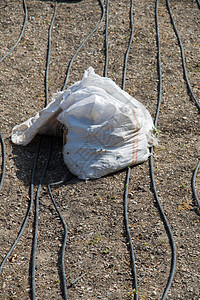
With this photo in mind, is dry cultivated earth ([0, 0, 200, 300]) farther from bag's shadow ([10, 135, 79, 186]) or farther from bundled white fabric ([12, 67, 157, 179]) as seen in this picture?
bundled white fabric ([12, 67, 157, 179])

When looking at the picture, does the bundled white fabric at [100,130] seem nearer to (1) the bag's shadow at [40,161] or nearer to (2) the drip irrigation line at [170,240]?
(1) the bag's shadow at [40,161]

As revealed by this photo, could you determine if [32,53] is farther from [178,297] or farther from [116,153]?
[178,297]

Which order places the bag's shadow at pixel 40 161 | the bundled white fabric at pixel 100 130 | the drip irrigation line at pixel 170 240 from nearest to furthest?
the drip irrigation line at pixel 170 240 → the bundled white fabric at pixel 100 130 → the bag's shadow at pixel 40 161

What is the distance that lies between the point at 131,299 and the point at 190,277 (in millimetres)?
630

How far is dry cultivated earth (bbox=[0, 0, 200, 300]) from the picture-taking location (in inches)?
159

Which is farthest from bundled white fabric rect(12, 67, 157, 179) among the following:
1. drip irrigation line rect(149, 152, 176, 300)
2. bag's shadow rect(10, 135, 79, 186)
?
drip irrigation line rect(149, 152, 176, 300)

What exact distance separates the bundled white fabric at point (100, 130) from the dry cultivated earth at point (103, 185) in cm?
20

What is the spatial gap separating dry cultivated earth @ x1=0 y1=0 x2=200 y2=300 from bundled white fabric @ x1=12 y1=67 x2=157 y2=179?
20 centimetres

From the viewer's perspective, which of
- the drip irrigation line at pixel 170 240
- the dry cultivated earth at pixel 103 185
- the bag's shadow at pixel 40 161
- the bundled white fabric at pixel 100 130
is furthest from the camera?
the bag's shadow at pixel 40 161

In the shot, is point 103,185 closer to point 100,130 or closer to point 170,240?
point 100,130

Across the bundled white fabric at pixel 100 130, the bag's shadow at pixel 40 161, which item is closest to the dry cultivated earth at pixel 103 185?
the bag's shadow at pixel 40 161

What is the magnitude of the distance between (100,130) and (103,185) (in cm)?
67

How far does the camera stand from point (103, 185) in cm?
502

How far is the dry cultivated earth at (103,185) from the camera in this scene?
403 centimetres
